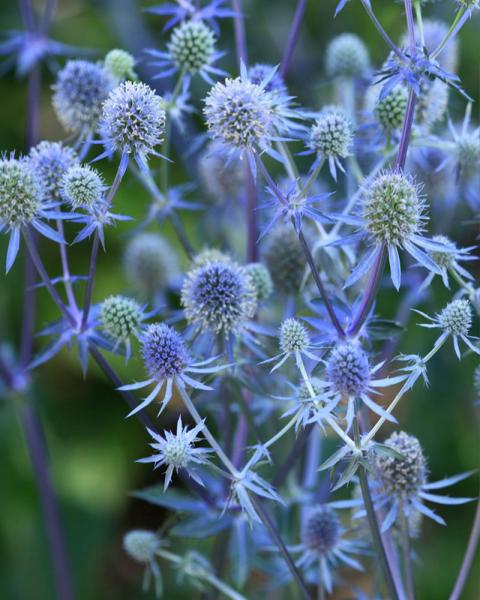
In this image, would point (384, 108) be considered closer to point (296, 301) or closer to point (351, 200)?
point (351, 200)

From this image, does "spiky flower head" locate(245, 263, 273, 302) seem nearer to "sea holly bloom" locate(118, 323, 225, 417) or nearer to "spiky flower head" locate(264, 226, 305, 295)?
"spiky flower head" locate(264, 226, 305, 295)

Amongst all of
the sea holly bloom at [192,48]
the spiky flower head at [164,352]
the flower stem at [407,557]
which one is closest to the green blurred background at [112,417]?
the sea holly bloom at [192,48]

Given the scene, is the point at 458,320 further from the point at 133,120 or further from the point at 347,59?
the point at 347,59

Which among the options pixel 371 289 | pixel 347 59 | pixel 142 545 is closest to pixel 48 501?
pixel 142 545

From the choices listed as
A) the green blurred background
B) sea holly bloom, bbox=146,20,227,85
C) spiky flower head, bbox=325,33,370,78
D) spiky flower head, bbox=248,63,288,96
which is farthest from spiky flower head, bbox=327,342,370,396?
the green blurred background

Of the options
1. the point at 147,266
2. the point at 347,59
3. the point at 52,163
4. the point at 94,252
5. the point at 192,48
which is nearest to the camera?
the point at 94,252

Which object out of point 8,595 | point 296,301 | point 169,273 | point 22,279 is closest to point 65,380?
point 22,279
